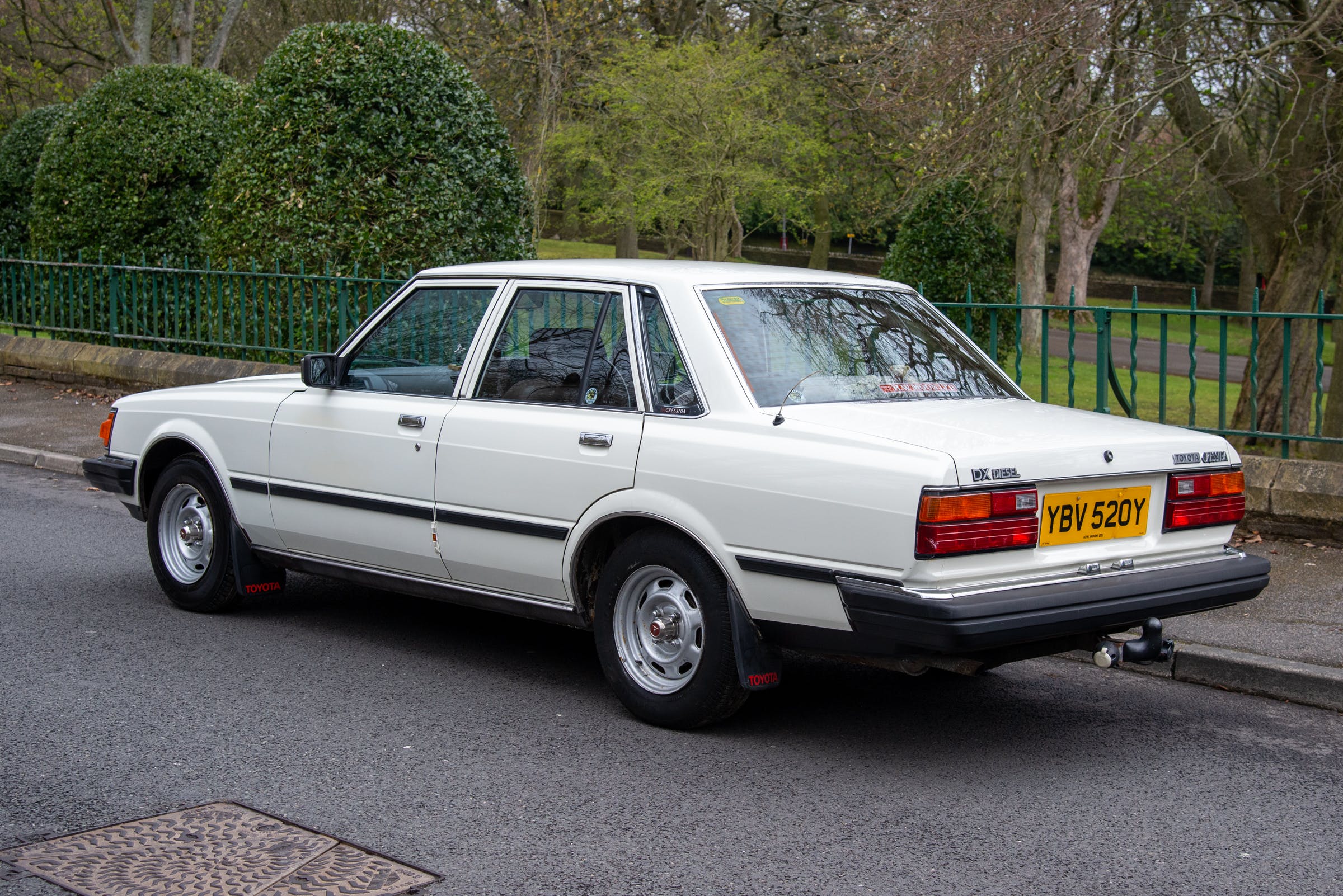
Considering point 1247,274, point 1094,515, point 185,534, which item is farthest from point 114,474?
point 1247,274

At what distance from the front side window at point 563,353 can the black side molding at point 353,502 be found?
55 centimetres

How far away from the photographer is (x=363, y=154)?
1252cm

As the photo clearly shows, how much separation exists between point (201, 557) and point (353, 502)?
4.17ft

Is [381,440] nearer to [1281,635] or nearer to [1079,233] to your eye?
[1281,635]

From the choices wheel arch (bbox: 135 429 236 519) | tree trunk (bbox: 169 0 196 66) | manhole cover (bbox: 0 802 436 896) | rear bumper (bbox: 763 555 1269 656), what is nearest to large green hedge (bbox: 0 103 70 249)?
tree trunk (bbox: 169 0 196 66)

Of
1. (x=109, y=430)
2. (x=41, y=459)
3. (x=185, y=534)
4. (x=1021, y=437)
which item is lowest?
(x=41, y=459)

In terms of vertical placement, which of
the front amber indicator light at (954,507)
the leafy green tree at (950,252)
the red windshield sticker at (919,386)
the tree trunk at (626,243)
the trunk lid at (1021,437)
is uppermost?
the tree trunk at (626,243)

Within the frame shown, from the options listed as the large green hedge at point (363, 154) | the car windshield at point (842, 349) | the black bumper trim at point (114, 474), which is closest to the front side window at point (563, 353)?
the car windshield at point (842, 349)

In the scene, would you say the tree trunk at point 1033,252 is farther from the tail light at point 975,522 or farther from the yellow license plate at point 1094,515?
the tail light at point 975,522

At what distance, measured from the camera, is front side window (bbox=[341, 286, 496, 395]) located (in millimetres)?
5793

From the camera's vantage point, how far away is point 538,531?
5.23 m

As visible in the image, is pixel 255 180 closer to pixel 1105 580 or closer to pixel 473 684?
pixel 473 684

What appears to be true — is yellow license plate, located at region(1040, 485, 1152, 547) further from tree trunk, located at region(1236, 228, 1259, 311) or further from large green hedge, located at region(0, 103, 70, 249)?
tree trunk, located at region(1236, 228, 1259, 311)

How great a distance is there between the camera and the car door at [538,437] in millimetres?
5121
